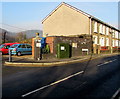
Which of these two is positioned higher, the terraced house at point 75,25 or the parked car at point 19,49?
the terraced house at point 75,25

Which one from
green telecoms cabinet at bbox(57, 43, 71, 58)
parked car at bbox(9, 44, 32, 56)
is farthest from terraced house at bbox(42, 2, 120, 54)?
parked car at bbox(9, 44, 32, 56)

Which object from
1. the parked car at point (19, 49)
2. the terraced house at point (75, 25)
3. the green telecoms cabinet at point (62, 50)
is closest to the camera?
the green telecoms cabinet at point (62, 50)

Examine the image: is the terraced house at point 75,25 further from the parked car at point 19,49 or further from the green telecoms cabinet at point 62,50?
the parked car at point 19,49

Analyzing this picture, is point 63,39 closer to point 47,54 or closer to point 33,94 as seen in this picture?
point 47,54

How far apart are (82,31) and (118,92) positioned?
18849 mm

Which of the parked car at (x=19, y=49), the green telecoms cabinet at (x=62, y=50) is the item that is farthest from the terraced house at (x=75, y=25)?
the parked car at (x=19, y=49)

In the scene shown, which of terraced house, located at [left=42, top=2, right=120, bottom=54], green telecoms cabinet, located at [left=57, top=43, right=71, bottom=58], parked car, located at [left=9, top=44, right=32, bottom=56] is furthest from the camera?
terraced house, located at [left=42, top=2, right=120, bottom=54]

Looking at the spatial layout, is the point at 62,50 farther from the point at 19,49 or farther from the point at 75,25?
the point at 75,25

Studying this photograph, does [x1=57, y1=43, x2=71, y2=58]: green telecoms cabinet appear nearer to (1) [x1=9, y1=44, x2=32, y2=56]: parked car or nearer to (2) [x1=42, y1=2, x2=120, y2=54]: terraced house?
(1) [x1=9, y1=44, x2=32, y2=56]: parked car

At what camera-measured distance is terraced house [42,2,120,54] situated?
22125 mm

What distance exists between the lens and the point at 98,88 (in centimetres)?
498

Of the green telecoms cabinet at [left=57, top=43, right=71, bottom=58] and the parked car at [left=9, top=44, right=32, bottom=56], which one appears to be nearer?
the green telecoms cabinet at [left=57, top=43, right=71, bottom=58]

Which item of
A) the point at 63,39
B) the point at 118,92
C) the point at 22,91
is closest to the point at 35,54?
the point at 63,39

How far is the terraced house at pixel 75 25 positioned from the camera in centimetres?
2212
